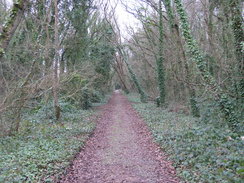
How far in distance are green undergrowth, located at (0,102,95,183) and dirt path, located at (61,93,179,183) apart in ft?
1.40

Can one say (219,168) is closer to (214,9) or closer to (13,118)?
(13,118)

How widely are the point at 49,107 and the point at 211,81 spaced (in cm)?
1104

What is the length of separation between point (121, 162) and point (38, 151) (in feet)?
9.43

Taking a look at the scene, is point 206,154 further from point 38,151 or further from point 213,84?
point 38,151

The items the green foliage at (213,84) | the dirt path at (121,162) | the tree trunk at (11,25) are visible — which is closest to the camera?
the tree trunk at (11,25)

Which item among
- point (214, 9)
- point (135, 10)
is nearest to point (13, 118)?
point (214, 9)

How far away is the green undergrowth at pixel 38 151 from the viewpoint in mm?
→ 5994

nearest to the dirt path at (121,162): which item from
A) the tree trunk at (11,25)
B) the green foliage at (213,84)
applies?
the green foliage at (213,84)

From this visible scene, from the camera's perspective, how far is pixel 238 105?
34.8ft

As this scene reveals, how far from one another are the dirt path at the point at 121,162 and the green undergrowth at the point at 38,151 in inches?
16.8

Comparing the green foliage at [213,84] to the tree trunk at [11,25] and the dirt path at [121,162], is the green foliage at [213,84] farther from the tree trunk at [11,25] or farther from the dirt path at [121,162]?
the tree trunk at [11,25]

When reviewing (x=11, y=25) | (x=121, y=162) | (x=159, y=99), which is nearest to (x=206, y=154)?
(x=121, y=162)

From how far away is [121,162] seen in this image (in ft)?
24.5

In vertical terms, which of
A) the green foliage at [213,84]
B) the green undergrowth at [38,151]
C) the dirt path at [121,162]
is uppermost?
the green foliage at [213,84]
